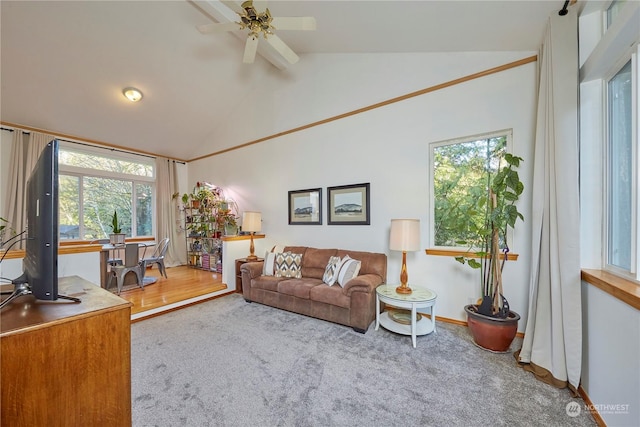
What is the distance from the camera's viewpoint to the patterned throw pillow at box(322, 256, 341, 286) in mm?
3155

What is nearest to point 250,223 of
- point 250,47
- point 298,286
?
point 298,286

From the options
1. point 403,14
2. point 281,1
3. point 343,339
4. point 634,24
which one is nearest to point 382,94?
point 403,14

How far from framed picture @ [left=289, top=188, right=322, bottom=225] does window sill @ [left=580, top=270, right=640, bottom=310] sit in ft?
9.89

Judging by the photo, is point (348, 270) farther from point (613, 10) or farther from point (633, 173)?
point (613, 10)

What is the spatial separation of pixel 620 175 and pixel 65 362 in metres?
3.23

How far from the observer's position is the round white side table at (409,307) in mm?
2479

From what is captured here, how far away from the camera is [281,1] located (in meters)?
2.73

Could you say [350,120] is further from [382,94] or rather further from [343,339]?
[343,339]

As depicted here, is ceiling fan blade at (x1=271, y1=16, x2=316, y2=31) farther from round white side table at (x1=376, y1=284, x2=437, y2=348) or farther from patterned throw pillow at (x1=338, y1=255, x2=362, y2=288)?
round white side table at (x1=376, y1=284, x2=437, y2=348)

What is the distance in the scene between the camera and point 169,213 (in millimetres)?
6059

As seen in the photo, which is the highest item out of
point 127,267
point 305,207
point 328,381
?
point 305,207

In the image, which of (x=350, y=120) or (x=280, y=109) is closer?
(x=350, y=120)

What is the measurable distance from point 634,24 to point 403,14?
1730mm

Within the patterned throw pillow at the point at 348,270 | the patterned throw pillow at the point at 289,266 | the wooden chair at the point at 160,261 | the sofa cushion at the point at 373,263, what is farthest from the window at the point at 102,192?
the sofa cushion at the point at 373,263
